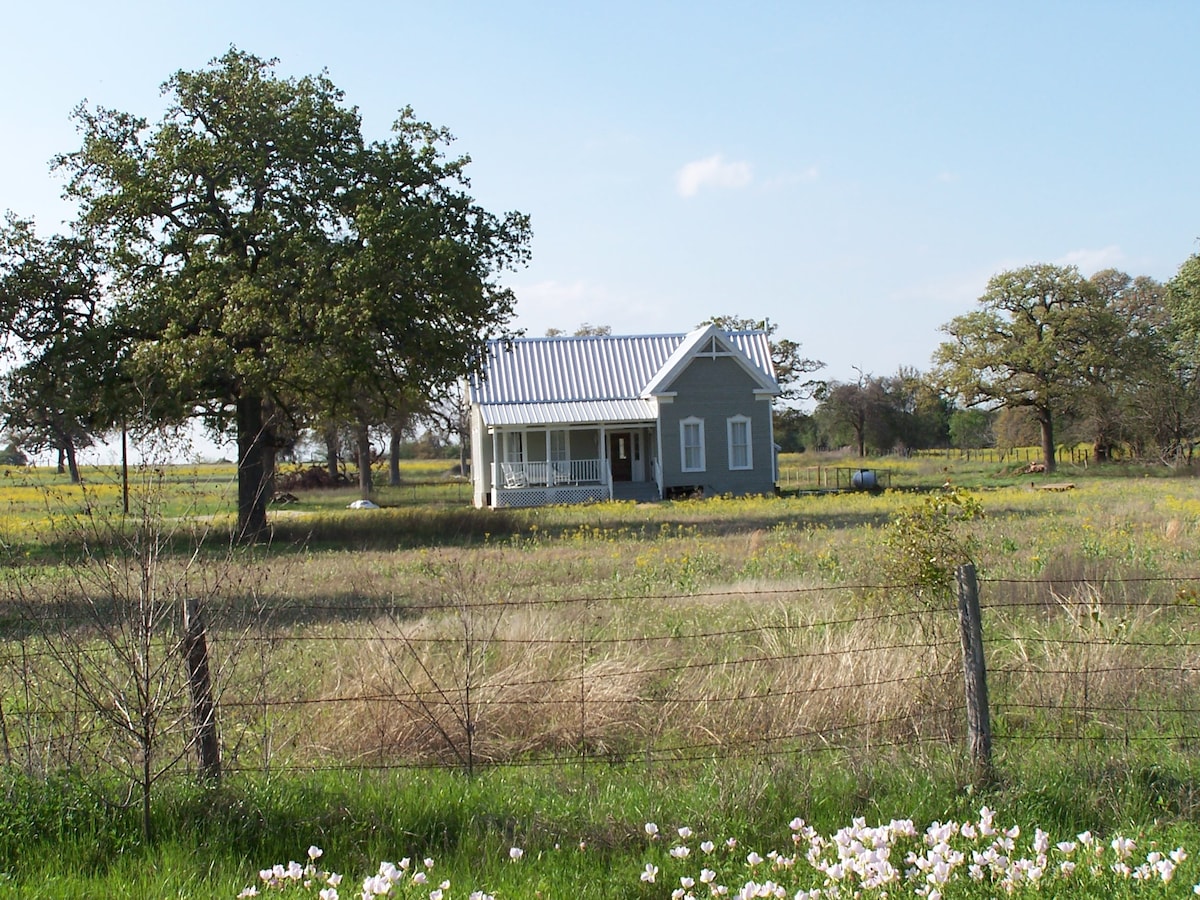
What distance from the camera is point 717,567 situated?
16.0 m

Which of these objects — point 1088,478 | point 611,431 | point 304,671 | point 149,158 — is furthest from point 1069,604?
point 1088,478

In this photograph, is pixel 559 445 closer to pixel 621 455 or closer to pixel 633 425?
pixel 621 455

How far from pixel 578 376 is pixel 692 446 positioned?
615 centimetres

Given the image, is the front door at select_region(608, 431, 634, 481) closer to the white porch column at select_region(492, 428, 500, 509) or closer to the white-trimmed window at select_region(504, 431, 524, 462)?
the white-trimmed window at select_region(504, 431, 524, 462)

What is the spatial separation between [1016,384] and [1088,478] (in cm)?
759

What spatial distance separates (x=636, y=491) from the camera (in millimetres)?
40719

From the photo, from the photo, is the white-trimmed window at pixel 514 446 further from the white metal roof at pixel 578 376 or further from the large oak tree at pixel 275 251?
the large oak tree at pixel 275 251

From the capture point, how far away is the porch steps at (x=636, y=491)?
40153 millimetres

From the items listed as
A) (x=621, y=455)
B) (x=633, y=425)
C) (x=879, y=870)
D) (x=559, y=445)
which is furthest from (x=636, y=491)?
(x=879, y=870)

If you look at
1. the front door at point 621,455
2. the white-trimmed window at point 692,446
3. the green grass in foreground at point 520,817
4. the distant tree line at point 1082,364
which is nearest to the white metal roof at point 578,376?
the white-trimmed window at point 692,446

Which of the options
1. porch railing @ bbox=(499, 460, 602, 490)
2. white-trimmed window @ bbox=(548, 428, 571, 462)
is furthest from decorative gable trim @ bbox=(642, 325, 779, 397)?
white-trimmed window @ bbox=(548, 428, 571, 462)

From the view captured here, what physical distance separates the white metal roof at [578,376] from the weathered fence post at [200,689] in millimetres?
33918

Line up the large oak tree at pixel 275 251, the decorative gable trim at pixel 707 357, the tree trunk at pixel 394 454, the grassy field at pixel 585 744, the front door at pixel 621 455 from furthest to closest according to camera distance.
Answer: the tree trunk at pixel 394 454
the front door at pixel 621 455
the decorative gable trim at pixel 707 357
the large oak tree at pixel 275 251
the grassy field at pixel 585 744

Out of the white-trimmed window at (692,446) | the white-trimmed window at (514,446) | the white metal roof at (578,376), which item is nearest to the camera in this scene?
the white-trimmed window at (692,446)
